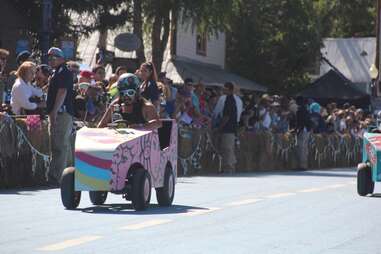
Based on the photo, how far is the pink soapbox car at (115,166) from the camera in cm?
1328

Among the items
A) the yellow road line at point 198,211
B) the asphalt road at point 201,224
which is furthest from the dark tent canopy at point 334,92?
the yellow road line at point 198,211

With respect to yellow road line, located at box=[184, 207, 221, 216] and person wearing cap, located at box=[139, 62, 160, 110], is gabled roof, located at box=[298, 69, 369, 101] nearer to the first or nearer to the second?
person wearing cap, located at box=[139, 62, 160, 110]

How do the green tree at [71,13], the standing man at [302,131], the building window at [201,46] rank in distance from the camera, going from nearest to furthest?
the green tree at [71,13] → the standing man at [302,131] → the building window at [201,46]

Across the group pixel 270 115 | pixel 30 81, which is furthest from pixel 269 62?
pixel 30 81

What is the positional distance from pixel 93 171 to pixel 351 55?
57683mm

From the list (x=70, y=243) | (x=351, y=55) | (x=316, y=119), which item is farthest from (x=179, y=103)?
(x=351, y=55)

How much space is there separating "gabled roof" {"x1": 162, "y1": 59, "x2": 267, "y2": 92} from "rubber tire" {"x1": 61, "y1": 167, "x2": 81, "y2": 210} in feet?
95.0

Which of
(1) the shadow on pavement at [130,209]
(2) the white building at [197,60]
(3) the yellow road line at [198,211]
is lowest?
(1) the shadow on pavement at [130,209]

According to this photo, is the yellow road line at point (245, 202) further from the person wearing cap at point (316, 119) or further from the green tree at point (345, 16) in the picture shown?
the green tree at point (345, 16)

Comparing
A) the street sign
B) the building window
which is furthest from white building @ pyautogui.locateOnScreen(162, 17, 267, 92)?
Result: the street sign

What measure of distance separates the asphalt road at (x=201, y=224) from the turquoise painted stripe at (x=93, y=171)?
425mm

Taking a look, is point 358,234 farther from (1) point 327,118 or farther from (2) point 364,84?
(2) point 364,84

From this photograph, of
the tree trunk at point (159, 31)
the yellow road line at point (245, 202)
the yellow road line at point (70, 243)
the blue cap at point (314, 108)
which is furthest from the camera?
the blue cap at point (314, 108)

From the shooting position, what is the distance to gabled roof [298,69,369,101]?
161ft
